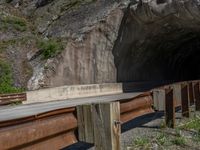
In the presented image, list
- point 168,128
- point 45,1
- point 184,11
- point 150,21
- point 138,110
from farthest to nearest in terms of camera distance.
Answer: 1. point 45,1
2. point 150,21
3. point 184,11
4. point 168,128
5. point 138,110

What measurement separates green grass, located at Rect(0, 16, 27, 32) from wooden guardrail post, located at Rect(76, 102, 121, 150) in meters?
23.7

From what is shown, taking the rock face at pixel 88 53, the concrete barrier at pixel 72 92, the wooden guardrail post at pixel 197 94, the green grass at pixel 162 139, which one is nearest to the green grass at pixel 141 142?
the green grass at pixel 162 139

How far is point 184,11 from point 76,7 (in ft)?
29.3

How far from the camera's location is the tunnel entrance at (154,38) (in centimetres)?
2103

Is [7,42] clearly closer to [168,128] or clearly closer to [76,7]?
[76,7]

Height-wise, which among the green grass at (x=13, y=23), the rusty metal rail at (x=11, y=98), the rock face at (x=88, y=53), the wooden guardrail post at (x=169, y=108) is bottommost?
the rusty metal rail at (x=11, y=98)

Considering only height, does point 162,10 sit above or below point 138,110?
above

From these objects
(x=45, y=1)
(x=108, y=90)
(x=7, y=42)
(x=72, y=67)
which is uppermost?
(x=45, y=1)

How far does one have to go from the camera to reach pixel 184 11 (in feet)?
67.6

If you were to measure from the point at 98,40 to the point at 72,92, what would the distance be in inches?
158

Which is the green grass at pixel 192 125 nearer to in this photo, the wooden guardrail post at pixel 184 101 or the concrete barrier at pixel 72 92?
the wooden guardrail post at pixel 184 101

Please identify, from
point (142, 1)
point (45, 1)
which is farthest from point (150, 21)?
point (45, 1)

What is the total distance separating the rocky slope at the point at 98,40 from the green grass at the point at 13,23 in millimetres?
72

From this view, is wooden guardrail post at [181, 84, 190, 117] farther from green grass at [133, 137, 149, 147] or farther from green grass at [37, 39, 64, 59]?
green grass at [37, 39, 64, 59]
